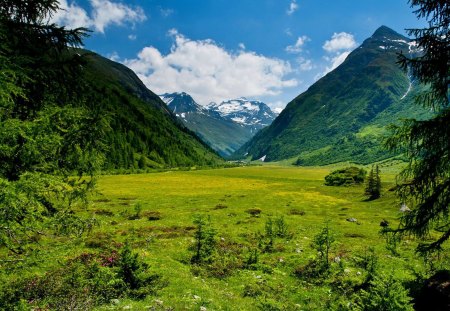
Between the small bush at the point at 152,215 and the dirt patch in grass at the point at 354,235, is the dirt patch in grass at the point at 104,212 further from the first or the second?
the dirt patch in grass at the point at 354,235

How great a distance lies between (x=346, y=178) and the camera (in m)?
105

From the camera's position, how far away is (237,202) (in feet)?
192

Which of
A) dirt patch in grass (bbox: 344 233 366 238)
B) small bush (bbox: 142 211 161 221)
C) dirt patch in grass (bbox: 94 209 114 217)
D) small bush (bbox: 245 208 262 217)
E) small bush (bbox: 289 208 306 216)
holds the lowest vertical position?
small bush (bbox: 289 208 306 216)

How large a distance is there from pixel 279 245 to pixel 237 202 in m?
31.8

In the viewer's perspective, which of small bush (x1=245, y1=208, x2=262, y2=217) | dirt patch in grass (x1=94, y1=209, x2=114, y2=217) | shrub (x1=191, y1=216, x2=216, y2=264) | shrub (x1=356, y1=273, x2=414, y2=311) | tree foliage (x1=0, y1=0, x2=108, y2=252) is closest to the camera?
tree foliage (x1=0, y1=0, x2=108, y2=252)

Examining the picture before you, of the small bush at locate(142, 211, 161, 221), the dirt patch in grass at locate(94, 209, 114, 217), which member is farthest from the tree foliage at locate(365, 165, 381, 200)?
the dirt patch in grass at locate(94, 209, 114, 217)

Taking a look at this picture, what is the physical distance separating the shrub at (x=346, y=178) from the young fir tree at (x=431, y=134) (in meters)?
92.3

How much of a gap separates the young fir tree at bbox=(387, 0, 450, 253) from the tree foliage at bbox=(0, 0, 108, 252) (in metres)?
12.5

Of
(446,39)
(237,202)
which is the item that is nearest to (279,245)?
(446,39)

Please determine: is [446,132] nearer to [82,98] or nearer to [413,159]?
[413,159]

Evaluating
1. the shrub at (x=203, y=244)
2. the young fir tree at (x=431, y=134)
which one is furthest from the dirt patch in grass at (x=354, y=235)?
the young fir tree at (x=431, y=134)

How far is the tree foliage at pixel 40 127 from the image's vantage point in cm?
836

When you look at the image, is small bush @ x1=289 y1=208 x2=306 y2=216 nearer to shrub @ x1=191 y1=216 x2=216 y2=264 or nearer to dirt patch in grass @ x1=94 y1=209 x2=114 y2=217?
dirt patch in grass @ x1=94 y1=209 x2=114 y2=217

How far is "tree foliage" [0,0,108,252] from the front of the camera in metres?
8.36
